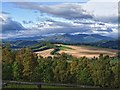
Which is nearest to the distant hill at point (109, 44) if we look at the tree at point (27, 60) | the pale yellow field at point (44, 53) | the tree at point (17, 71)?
the pale yellow field at point (44, 53)

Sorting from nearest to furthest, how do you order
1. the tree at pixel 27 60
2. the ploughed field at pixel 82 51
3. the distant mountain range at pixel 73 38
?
the distant mountain range at pixel 73 38 < the ploughed field at pixel 82 51 < the tree at pixel 27 60

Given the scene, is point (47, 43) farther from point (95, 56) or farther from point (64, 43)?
point (95, 56)

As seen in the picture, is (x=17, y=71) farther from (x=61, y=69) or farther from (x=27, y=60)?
(x=61, y=69)

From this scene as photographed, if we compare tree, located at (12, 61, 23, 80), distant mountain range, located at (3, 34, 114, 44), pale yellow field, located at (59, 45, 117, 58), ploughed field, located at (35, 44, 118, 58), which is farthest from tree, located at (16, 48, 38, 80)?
pale yellow field, located at (59, 45, 117, 58)

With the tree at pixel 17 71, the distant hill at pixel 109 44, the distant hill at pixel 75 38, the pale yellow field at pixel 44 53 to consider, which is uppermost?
the distant hill at pixel 75 38

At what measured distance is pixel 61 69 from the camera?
11266 mm

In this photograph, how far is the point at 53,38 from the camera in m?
11.0

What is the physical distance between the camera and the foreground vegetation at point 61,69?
10992mm

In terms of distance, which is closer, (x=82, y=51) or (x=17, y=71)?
(x=17, y=71)

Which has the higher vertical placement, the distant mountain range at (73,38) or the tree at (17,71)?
the distant mountain range at (73,38)

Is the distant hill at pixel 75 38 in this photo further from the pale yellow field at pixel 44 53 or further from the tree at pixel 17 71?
the tree at pixel 17 71

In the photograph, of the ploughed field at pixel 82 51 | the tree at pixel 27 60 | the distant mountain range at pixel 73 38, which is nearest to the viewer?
the distant mountain range at pixel 73 38

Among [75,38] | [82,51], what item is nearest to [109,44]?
[82,51]

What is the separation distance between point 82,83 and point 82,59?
0.78 metres
